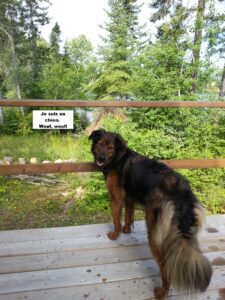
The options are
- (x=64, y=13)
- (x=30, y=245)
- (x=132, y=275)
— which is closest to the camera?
(x=132, y=275)

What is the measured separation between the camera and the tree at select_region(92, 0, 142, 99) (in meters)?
16.9

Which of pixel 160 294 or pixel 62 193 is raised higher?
pixel 160 294

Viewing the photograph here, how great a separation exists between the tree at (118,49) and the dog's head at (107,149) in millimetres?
13540

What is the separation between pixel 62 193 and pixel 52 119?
2848 millimetres

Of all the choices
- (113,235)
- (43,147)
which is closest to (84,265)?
(113,235)

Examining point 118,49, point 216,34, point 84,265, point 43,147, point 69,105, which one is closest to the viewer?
point 84,265

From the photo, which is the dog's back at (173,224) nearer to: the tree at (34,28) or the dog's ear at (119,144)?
the dog's ear at (119,144)

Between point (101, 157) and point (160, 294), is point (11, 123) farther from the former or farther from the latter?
point (160, 294)

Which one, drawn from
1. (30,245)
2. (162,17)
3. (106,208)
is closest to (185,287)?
(30,245)

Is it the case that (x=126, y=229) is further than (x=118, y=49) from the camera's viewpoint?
No

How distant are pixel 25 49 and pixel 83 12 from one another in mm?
9089

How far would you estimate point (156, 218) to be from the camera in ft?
6.39

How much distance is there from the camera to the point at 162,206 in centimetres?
192

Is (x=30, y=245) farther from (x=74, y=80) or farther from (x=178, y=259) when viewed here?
(x=74, y=80)
